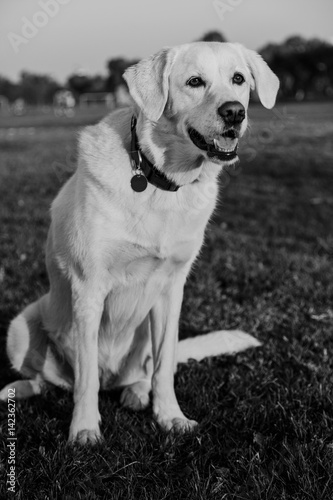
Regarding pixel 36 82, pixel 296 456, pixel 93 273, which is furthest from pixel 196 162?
pixel 36 82

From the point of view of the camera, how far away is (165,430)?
8.56 feet

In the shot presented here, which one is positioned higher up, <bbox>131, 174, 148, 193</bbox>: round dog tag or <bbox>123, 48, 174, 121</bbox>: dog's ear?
<bbox>123, 48, 174, 121</bbox>: dog's ear

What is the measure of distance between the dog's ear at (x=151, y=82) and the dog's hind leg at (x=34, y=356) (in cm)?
124

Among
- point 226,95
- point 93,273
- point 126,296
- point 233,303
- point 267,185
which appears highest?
point 226,95

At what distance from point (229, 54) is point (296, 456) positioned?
5.91 feet

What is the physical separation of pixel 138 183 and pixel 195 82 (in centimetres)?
54

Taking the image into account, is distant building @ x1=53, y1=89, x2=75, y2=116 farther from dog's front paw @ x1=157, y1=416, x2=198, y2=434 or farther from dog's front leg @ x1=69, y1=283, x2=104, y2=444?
dog's front paw @ x1=157, y1=416, x2=198, y2=434

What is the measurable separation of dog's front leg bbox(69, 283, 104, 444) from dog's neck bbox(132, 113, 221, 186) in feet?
2.14

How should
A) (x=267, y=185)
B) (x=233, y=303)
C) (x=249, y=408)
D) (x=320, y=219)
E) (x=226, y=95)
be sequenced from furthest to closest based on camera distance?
(x=267, y=185), (x=320, y=219), (x=233, y=303), (x=249, y=408), (x=226, y=95)

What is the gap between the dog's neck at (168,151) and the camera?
8.48ft

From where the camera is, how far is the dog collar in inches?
101

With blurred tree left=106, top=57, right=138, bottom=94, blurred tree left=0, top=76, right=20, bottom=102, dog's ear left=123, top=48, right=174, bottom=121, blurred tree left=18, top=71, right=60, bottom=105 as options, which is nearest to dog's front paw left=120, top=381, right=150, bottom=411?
dog's ear left=123, top=48, right=174, bottom=121

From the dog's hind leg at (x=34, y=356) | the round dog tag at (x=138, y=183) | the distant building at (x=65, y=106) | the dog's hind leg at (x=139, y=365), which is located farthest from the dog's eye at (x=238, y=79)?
the distant building at (x=65, y=106)

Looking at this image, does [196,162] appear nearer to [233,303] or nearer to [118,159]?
[118,159]
